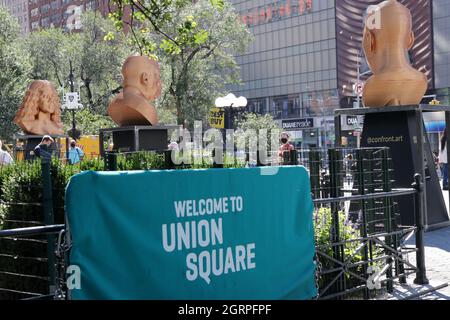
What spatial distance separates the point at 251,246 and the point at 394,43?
26.7ft

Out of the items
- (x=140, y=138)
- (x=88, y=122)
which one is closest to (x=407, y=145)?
(x=140, y=138)

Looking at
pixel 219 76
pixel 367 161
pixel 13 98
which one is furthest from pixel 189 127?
pixel 367 161

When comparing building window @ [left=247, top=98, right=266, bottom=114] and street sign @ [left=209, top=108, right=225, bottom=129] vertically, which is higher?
building window @ [left=247, top=98, right=266, bottom=114]

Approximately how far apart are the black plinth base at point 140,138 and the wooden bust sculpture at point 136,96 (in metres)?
0.34

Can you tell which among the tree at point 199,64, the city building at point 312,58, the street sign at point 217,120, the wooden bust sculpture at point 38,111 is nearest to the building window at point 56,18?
the city building at point 312,58

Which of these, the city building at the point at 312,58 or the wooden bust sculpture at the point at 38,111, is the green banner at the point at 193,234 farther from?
the city building at the point at 312,58

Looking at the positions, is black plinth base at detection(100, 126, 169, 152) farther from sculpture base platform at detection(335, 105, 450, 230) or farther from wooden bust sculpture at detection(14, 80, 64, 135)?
wooden bust sculpture at detection(14, 80, 64, 135)

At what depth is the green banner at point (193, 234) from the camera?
4.20 metres

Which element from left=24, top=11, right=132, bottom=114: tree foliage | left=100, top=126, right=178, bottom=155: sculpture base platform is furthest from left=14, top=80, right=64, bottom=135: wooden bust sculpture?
left=24, top=11, right=132, bottom=114: tree foliage

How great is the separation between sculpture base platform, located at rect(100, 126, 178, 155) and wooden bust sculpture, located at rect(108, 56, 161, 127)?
34 cm

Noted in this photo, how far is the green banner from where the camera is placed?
4195mm
